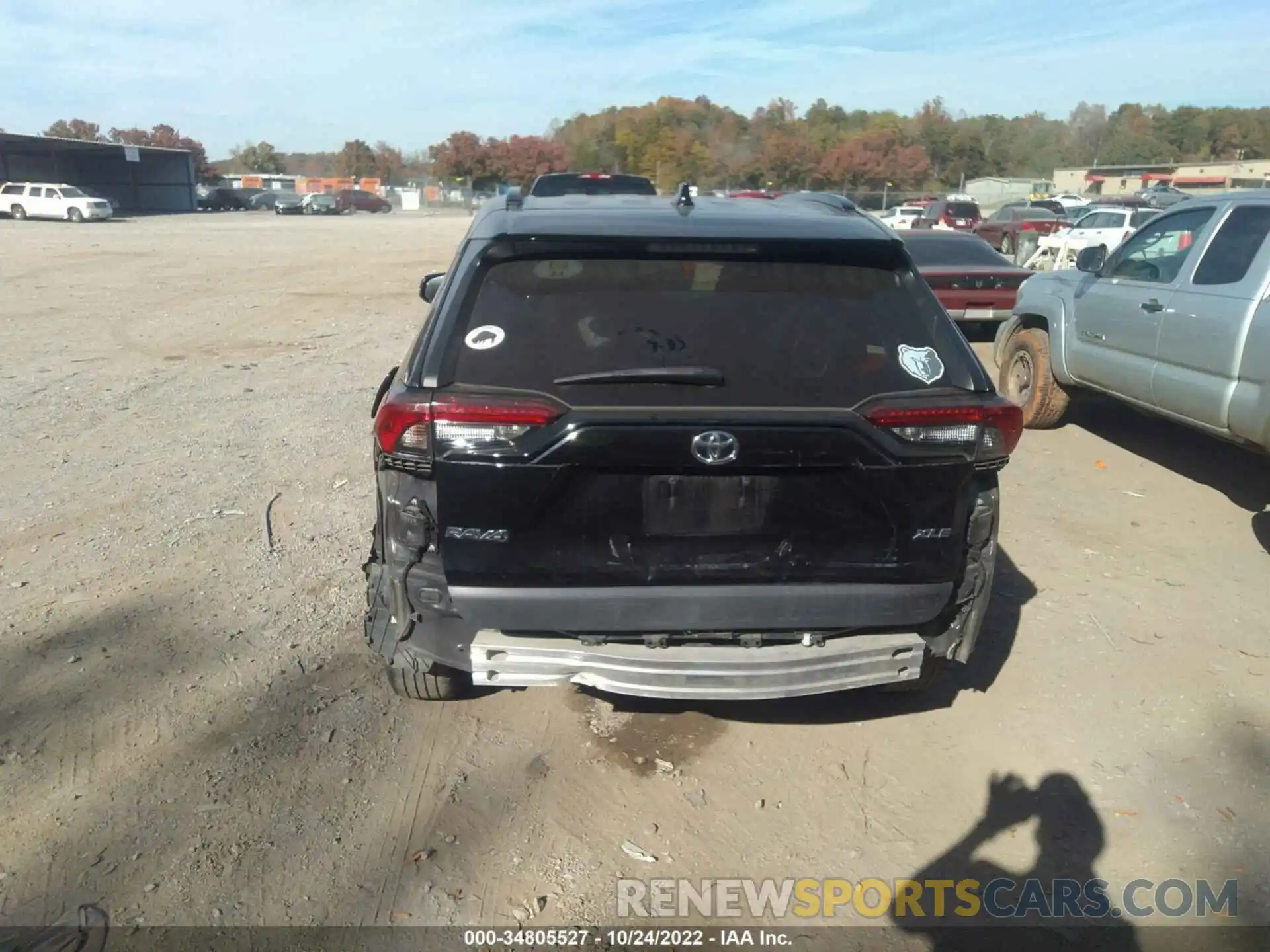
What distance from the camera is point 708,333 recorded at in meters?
3.12

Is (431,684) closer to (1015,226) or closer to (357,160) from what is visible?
(1015,226)

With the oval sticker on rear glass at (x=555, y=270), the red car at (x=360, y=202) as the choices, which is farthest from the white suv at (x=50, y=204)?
the oval sticker on rear glass at (x=555, y=270)

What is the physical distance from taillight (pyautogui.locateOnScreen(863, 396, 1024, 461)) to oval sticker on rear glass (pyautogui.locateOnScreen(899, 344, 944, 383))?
140 mm

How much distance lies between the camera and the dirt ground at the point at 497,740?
3.03m

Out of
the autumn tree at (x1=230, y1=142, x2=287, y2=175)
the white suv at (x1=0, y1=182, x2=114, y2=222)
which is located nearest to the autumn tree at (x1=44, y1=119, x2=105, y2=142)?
the autumn tree at (x1=230, y1=142, x2=287, y2=175)

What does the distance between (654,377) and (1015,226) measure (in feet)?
99.4

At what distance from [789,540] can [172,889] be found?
2.06m

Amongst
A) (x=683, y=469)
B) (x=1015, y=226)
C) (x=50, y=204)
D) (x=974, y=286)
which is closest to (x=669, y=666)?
(x=683, y=469)

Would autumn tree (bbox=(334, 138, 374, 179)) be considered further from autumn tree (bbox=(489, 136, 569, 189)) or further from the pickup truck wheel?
the pickup truck wheel

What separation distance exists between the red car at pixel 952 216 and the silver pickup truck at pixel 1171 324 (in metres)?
25.2

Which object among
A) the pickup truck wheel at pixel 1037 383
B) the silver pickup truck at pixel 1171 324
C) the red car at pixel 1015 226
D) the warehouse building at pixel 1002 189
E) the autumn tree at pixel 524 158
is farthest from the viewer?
the autumn tree at pixel 524 158

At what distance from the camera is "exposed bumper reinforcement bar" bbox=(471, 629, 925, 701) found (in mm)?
3104

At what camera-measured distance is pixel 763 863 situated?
3082 mm

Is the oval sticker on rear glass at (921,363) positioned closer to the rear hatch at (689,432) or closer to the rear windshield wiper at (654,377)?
the rear hatch at (689,432)
